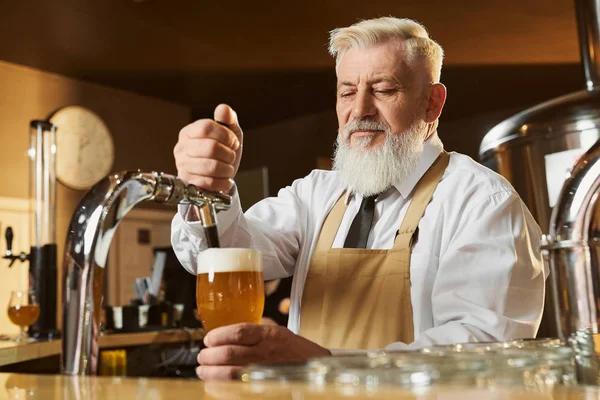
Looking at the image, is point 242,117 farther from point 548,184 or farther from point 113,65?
point 113,65

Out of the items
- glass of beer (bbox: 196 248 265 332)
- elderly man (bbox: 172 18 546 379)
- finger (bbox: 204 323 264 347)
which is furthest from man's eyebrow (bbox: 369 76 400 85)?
finger (bbox: 204 323 264 347)

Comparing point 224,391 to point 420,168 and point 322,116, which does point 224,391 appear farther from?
point 322,116

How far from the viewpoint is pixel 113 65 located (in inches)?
206

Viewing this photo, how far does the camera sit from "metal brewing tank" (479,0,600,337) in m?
2.58

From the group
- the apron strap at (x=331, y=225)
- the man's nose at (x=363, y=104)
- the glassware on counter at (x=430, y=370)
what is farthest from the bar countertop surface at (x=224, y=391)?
the man's nose at (x=363, y=104)

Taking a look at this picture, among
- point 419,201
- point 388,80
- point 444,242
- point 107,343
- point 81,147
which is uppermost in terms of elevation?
point 81,147

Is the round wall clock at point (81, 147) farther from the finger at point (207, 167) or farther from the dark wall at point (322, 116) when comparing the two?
the finger at point (207, 167)

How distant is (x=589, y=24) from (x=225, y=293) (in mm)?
2354

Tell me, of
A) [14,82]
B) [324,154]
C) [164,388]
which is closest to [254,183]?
[324,154]

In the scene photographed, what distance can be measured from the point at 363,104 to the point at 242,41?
99.5 inches

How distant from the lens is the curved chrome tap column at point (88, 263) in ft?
3.12

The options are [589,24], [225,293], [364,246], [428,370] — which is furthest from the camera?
[589,24]

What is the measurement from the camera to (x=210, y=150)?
4.10ft

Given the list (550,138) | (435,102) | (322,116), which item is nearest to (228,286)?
(435,102)
